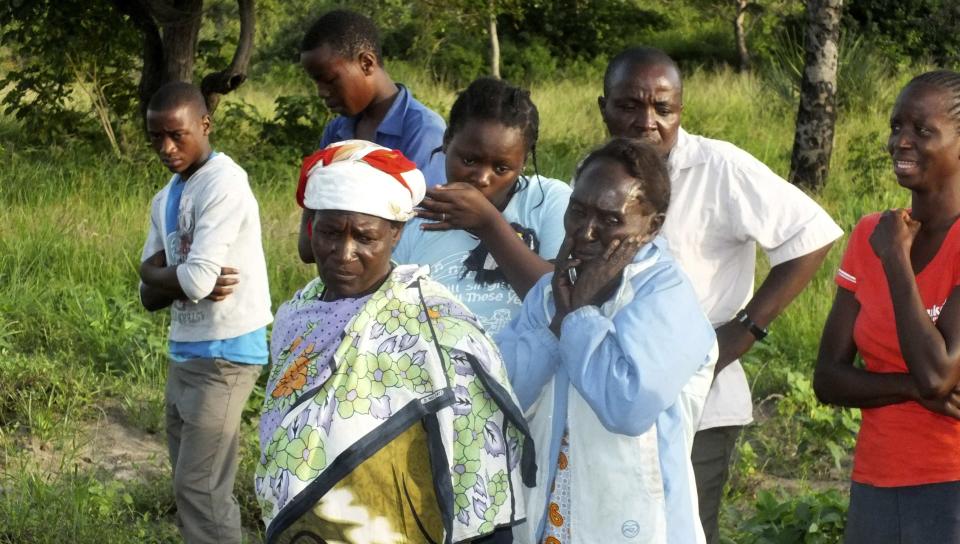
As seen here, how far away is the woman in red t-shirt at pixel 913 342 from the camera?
2.81 m

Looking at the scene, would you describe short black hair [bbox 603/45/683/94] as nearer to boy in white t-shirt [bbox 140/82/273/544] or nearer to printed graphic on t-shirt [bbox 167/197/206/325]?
boy in white t-shirt [bbox 140/82/273/544]

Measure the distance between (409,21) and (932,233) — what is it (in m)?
21.2

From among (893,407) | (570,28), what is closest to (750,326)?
(893,407)

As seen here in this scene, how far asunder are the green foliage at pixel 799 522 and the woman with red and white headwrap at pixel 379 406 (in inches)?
65.5

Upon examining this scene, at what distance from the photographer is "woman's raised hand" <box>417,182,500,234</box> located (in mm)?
2725

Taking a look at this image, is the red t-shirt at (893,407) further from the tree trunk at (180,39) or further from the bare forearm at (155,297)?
the tree trunk at (180,39)

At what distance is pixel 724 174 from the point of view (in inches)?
125

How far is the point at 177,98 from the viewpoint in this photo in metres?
4.14

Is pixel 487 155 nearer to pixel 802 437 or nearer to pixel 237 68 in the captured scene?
pixel 802 437

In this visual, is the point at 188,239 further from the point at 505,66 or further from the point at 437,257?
the point at 505,66

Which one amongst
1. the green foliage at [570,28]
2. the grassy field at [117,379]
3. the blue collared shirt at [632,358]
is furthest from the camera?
the green foliage at [570,28]

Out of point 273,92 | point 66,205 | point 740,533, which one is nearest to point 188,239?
point 740,533

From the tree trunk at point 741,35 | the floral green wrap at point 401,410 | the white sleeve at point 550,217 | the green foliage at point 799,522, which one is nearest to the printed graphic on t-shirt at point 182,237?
the white sleeve at point 550,217

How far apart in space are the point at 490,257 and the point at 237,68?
782cm
